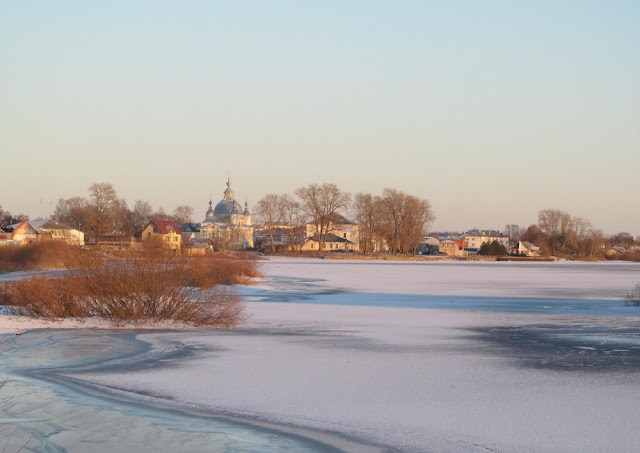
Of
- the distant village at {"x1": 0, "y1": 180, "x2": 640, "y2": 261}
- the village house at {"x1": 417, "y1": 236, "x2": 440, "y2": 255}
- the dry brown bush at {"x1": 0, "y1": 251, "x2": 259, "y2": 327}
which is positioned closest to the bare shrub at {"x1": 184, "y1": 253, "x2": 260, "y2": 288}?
the dry brown bush at {"x1": 0, "y1": 251, "x2": 259, "y2": 327}

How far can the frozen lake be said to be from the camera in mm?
8375

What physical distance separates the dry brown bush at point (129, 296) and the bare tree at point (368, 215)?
3665 inches

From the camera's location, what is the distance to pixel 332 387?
11.1m

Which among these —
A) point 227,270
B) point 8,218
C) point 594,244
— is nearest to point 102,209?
point 8,218

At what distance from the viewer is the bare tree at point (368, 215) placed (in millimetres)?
112812

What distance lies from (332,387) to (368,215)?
336 feet

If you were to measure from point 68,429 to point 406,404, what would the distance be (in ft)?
14.7

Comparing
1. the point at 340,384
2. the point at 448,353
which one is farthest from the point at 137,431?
the point at 448,353

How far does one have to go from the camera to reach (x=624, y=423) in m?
8.79

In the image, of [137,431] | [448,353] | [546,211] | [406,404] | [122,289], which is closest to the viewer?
[137,431]

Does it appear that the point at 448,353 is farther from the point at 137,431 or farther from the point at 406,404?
the point at 137,431

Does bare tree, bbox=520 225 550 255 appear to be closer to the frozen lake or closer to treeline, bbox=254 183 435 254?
treeline, bbox=254 183 435 254

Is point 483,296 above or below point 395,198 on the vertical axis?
below

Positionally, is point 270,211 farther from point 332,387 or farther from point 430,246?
point 332,387
